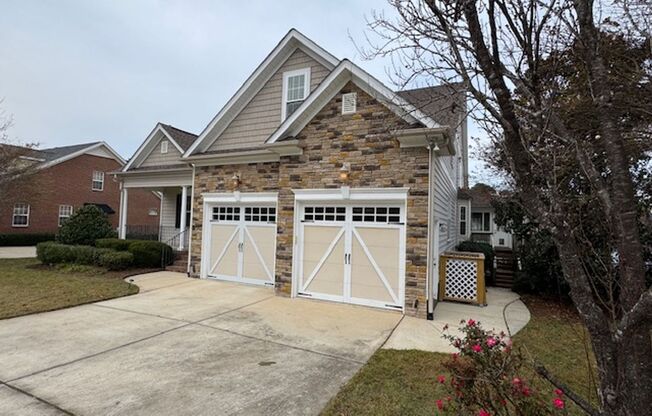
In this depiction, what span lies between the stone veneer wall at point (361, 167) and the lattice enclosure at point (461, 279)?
235 centimetres

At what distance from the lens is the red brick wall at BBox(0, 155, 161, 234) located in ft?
73.4

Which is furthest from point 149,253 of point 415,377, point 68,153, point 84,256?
point 68,153

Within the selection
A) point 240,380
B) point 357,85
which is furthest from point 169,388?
point 357,85

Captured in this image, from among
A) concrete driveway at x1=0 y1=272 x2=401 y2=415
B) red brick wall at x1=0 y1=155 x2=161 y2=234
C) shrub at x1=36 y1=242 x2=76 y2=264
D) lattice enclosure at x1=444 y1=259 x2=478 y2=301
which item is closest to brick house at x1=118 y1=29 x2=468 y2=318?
lattice enclosure at x1=444 y1=259 x2=478 y2=301

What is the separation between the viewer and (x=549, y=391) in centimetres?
387

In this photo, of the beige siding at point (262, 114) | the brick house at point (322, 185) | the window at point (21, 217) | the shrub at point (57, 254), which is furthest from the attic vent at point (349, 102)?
the window at point (21, 217)

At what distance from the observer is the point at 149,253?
1252cm

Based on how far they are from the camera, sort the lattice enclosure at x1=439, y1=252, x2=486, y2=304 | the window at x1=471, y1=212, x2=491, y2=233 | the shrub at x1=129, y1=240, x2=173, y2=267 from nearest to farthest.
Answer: the lattice enclosure at x1=439, y1=252, x2=486, y2=304, the shrub at x1=129, y1=240, x2=173, y2=267, the window at x1=471, y1=212, x2=491, y2=233

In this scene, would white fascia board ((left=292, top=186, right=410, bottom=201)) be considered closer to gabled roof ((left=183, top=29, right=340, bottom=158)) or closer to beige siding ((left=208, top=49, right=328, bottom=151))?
beige siding ((left=208, top=49, right=328, bottom=151))

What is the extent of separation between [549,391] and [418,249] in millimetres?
3646

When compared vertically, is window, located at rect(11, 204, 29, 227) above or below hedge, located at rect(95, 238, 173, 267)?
above

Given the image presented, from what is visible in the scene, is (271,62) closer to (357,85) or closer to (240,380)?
(357,85)

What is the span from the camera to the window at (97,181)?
85.2 ft

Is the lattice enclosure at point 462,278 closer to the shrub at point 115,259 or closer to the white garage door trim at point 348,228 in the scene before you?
the white garage door trim at point 348,228
